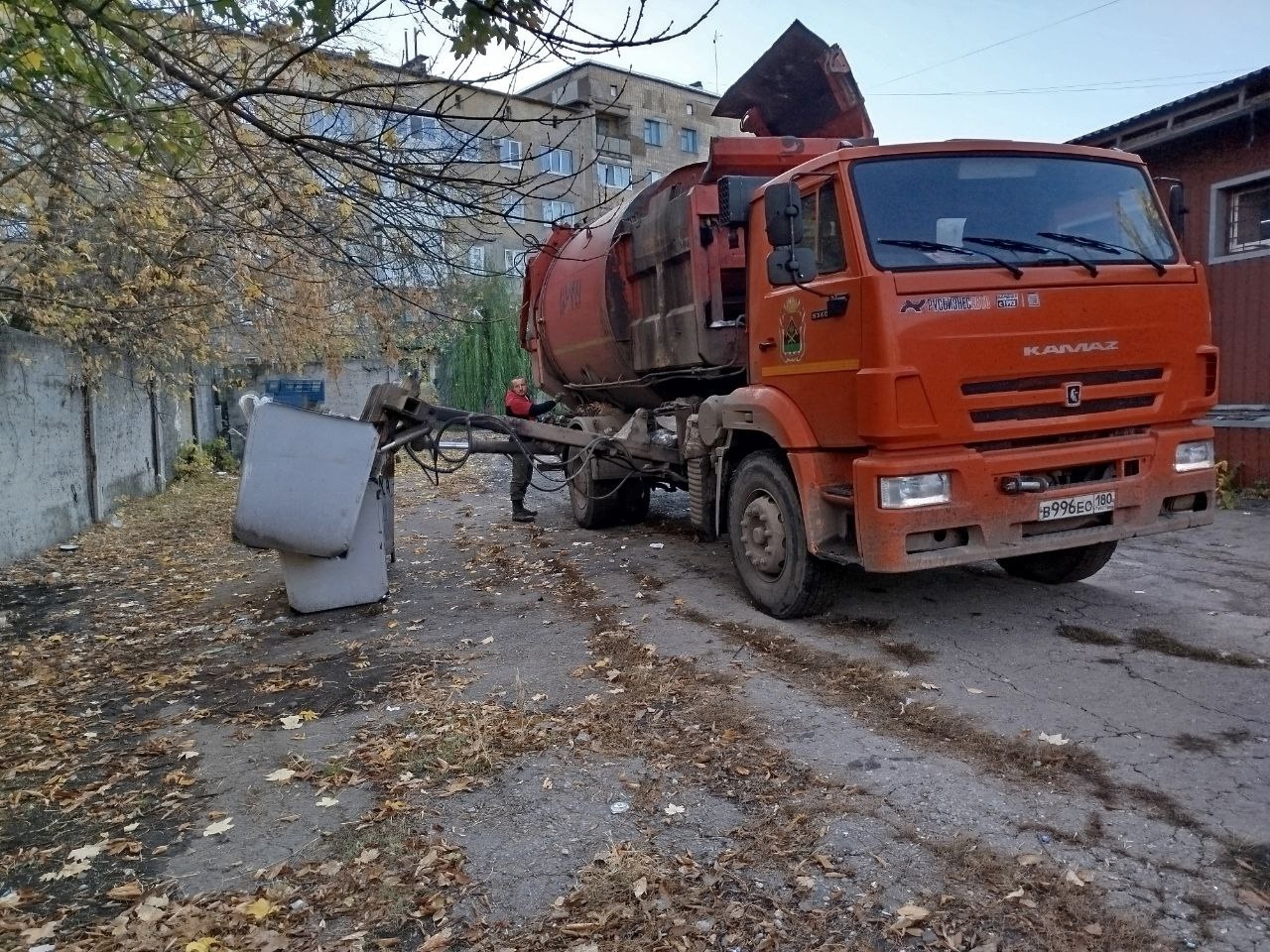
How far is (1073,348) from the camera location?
15.9 feet

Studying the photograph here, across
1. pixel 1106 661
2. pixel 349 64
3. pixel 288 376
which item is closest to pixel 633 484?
pixel 349 64

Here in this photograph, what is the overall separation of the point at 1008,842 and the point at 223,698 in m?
4.18

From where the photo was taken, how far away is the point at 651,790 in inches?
147

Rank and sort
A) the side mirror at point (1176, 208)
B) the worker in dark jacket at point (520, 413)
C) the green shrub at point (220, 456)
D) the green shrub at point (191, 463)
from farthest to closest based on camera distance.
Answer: the green shrub at point (220, 456)
the green shrub at point (191, 463)
the worker in dark jacket at point (520, 413)
the side mirror at point (1176, 208)

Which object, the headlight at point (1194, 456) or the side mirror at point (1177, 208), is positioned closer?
the headlight at point (1194, 456)

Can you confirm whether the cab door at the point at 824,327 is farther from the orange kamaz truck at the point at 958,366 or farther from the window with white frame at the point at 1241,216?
the window with white frame at the point at 1241,216

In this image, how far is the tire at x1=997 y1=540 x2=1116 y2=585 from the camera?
19.8 ft

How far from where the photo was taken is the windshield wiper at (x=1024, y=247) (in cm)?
490

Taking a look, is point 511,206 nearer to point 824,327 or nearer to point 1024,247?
point 824,327

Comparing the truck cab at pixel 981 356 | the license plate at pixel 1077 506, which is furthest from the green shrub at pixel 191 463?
the license plate at pixel 1077 506

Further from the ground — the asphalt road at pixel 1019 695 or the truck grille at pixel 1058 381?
the truck grille at pixel 1058 381

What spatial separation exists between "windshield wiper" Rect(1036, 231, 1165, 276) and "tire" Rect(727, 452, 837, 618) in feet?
6.43

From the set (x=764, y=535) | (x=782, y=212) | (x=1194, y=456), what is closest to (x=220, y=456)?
(x=764, y=535)

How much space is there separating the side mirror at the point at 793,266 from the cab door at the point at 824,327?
7 cm
